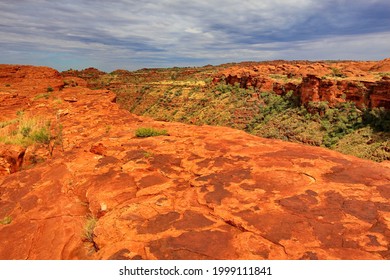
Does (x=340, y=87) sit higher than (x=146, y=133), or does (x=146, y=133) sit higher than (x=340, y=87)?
(x=340, y=87)

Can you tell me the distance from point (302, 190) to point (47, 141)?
8.68 m

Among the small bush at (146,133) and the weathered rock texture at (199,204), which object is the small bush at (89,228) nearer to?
the weathered rock texture at (199,204)

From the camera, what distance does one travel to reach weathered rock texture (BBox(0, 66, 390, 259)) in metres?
3.28

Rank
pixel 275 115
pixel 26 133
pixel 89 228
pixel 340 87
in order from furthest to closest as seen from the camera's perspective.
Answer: pixel 275 115
pixel 340 87
pixel 26 133
pixel 89 228

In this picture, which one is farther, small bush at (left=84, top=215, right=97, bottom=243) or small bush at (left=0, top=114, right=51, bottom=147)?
small bush at (left=0, top=114, right=51, bottom=147)

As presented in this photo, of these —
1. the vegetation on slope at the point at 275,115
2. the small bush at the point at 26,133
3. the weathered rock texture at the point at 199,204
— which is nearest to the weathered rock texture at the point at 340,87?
the vegetation on slope at the point at 275,115

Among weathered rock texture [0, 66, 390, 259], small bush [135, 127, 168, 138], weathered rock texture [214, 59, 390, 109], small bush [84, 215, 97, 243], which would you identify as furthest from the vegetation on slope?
small bush [84, 215, 97, 243]

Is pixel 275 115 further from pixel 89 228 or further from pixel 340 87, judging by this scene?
pixel 89 228

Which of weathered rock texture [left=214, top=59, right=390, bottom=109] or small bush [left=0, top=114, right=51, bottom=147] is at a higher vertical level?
weathered rock texture [left=214, top=59, right=390, bottom=109]

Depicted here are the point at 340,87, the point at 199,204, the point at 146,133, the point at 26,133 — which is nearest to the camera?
the point at 199,204

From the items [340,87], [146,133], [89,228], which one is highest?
[340,87]

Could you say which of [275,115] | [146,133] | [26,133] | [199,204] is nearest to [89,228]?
[199,204]

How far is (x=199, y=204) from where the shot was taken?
4180mm

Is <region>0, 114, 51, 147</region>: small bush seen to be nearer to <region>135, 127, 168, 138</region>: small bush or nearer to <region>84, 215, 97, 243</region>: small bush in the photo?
<region>135, 127, 168, 138</region>: small bush
